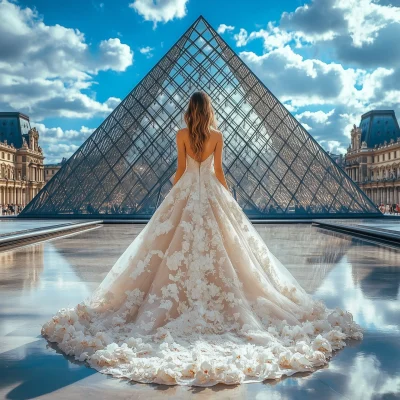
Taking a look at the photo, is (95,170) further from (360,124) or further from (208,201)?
(360,124)

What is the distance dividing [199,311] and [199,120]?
53.5 inches

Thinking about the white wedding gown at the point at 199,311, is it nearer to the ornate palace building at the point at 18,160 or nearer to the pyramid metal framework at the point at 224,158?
the pyramid metal framework at the point at 224,158

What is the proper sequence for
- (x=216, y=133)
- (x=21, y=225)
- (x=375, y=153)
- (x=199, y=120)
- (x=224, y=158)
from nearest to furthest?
(x=199, y=120) < (x=216, y=133) < (x=21, y=225) < (x=224, y=158) < (x=375, y=153)

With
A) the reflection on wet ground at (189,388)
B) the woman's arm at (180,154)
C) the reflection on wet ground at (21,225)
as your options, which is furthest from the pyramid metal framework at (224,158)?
the woman's arm at (180,154)

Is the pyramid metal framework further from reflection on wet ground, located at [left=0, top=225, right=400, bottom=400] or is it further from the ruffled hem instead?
the ruffled hem

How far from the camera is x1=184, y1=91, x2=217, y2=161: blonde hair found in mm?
3711

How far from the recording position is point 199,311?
3.40 m

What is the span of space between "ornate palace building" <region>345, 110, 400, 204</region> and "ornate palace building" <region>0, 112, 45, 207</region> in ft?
173

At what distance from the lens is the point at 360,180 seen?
83125mm

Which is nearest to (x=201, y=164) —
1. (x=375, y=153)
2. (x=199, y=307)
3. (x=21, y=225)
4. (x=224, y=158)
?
(x=199, y=307)

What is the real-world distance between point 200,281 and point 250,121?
76.5ft

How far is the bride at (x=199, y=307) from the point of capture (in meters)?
2.84

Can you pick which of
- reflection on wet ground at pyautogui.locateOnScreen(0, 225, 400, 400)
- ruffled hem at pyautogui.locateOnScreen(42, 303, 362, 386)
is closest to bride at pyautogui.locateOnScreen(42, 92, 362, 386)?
ruffled hem at pyautogui.locateOnScreen(42, 303, 362, 386)

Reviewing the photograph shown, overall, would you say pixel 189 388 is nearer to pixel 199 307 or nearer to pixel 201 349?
pixel 201 349
